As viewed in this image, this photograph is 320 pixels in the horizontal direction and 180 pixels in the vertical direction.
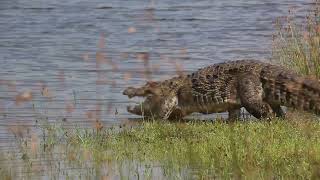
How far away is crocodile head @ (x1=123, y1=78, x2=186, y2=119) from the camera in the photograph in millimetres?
11086

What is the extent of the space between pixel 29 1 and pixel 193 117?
11.5 m

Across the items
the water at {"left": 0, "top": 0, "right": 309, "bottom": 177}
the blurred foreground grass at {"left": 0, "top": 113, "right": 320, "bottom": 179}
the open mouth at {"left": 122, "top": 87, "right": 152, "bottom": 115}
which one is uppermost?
the blurred foreground grass at {"left": 0, "top": 113, "right": 320, "bottom": 179}

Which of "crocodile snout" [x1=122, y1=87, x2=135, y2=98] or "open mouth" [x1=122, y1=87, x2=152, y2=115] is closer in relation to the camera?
"open mouth" [x1=122, y1=87, x2=152, y2=115]

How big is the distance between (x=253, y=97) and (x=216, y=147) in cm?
208

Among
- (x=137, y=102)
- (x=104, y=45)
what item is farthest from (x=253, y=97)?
(x=104, y=45)

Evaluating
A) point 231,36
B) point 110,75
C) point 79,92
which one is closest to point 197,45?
point 231,36

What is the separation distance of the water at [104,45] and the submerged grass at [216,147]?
71 cm

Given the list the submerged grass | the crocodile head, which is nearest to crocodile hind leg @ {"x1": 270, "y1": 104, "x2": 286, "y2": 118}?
the submerged grass

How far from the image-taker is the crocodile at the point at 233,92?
10383 millimetres

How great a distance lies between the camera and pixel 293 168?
754 cm

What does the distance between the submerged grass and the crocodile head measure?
927 mm

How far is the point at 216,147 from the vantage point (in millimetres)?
8445

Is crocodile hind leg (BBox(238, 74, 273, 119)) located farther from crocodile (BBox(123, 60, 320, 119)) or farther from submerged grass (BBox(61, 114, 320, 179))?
submerged grass (BBox(61, 114, 320, 179))

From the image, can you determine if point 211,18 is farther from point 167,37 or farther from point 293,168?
point 293,168
